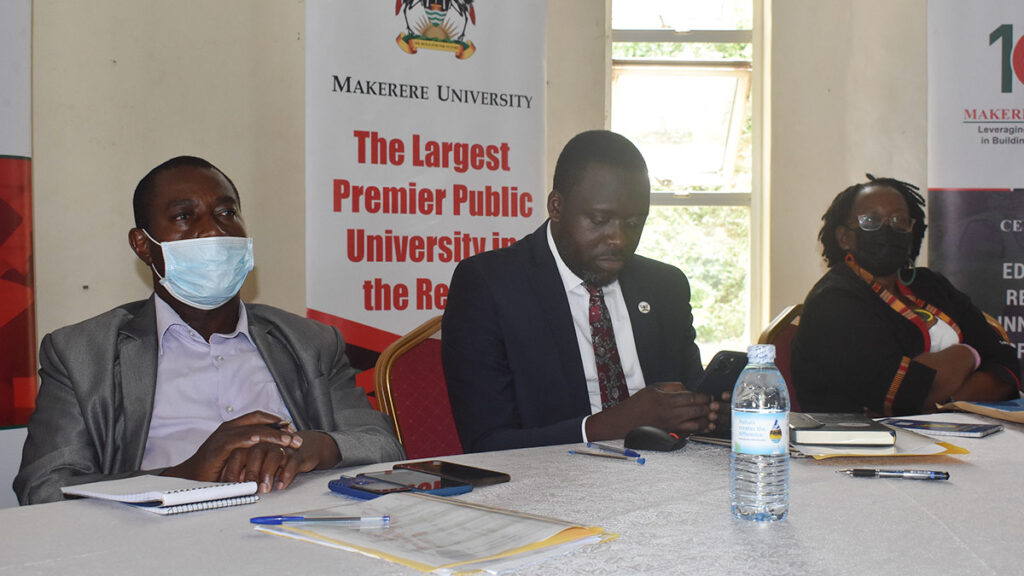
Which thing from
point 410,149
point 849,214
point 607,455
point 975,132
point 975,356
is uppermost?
point 975,132

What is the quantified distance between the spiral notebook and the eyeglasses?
268 centimetres

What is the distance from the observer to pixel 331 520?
1.18 meters

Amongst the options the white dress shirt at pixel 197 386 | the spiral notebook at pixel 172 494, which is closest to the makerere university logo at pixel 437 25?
the white dress shirt at pixel 197 386

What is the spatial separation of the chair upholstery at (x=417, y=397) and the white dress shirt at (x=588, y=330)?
15.9 inches

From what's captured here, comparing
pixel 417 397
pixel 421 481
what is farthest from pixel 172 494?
pixel 417 397

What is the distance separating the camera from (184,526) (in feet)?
3.96

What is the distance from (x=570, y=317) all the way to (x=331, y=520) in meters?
1.29

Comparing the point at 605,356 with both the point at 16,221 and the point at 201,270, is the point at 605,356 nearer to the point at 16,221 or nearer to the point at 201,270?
the point at 201,270

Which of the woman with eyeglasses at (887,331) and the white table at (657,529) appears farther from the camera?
the woman with eyeglasses at (887,331)

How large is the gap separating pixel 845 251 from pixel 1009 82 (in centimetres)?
175

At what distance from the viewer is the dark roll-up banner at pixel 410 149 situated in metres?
3.60

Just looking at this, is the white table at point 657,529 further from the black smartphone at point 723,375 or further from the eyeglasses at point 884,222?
the eyeglasses at point 884,222

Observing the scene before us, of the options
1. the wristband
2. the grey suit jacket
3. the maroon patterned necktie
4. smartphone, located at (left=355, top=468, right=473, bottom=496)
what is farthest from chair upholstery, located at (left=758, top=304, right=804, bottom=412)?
smartphone, located at (left=355, top=468, right=473, bottom=496)

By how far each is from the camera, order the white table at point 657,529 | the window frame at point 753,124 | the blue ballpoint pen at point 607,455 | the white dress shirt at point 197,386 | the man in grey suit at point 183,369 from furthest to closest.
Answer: the window frame at point 753,124 < the white dress shirt at point 197,386 < the man in grey suit at point 183,369 < the blue ballpoint pen at point 607,455 < the white table at point 657,529
